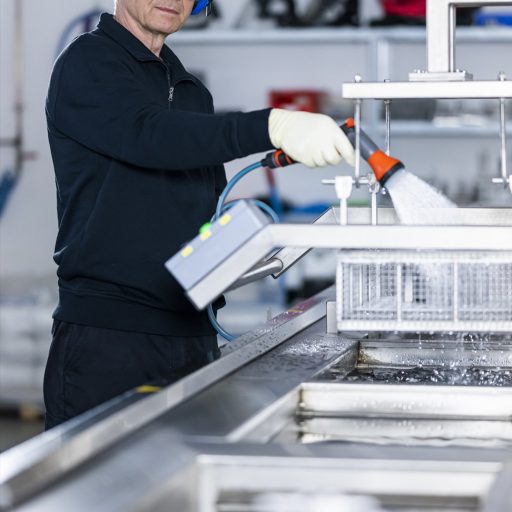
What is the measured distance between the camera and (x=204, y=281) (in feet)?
4.62

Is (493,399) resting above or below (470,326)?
below

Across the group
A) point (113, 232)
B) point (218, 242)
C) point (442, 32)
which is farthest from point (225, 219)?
point (113, 232)

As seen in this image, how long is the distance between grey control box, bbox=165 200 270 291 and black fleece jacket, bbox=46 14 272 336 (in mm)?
566

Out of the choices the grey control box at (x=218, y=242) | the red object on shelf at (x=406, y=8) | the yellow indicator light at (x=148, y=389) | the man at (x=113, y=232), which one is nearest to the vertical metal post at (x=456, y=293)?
the grey control box at (x=218, y=242)

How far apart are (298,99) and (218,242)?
137 inches

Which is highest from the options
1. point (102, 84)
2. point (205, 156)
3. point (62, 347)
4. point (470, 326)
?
point (102, 84)

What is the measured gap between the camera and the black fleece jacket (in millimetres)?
2004

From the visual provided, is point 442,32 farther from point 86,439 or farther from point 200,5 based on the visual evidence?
point 200,5

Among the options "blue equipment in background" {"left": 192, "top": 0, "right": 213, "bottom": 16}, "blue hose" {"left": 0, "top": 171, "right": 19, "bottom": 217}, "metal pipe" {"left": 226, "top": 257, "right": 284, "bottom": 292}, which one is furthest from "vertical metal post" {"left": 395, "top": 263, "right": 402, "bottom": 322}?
"blue hose" {"left": 0, "top": 171, "right": 19, "bottom": 217}

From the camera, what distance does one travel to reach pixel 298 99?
15.8 feet

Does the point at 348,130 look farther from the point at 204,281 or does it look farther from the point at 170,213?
the point at 170,213

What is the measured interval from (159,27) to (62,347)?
27.5 inches

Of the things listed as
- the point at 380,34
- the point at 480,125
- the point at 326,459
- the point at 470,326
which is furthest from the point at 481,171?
the point at 326,459

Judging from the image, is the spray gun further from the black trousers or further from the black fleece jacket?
the black trousers
